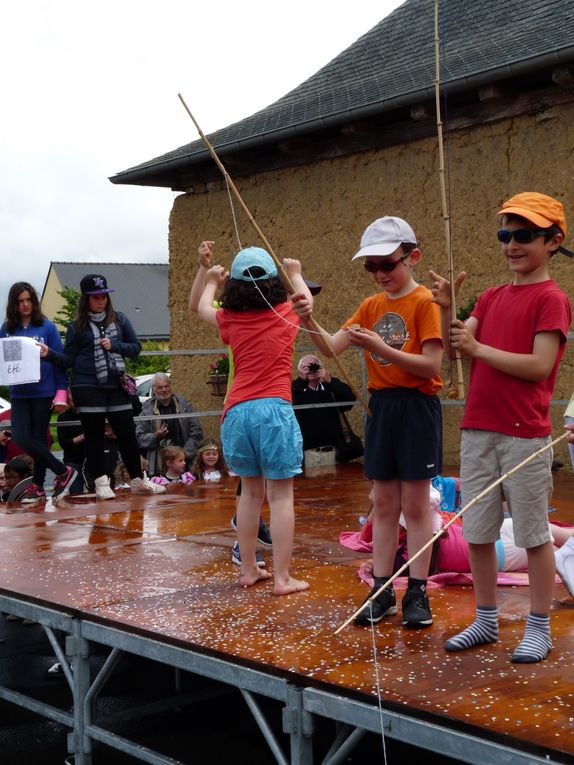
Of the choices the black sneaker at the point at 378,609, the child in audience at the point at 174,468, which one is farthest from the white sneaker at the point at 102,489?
the black sneaker at the point at 378,609

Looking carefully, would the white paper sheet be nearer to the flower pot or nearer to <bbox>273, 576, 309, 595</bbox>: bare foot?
<bbox>273, 576, 309, 595</bbox>: bare foot

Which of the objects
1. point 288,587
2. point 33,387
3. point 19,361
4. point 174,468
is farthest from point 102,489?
point 288,587

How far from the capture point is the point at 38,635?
739 cm

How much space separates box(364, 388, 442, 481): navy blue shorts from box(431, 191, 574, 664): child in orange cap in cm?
32

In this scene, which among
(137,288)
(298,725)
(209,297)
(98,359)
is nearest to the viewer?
(298,725)

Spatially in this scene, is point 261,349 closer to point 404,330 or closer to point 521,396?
point 404,330

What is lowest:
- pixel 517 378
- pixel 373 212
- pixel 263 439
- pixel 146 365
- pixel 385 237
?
pixel 146 365

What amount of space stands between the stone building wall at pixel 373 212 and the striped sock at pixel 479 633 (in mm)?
5529

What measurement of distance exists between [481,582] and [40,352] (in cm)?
478

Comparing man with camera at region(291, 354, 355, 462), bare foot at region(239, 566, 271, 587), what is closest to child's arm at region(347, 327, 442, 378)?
bare foot at region(239, 566, 271, 587)

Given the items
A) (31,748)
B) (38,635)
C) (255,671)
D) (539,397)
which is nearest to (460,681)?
(255,671)

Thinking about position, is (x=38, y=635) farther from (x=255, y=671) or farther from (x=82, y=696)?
(x=255, y=671)

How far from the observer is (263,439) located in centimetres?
454

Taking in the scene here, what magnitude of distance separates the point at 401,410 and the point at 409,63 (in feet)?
25.7
